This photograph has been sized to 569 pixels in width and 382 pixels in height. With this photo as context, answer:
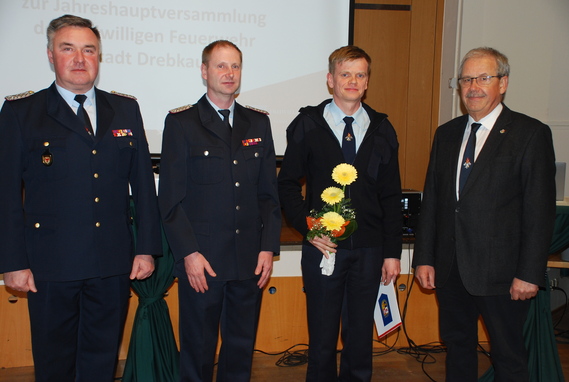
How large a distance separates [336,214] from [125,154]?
38.0 inches

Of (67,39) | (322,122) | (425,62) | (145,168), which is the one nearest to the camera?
(67,39)

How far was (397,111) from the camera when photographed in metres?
4.56

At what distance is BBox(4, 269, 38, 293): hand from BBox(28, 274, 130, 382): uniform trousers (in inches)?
1.6

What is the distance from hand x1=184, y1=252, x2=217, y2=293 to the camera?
7.63 feet

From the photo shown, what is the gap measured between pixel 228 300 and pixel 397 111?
269 cm

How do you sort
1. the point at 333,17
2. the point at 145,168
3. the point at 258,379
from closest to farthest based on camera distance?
1. the point at 145,168
2. the point at 258,379
3. the point at 333,17

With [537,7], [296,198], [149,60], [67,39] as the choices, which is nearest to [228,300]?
[296,198]

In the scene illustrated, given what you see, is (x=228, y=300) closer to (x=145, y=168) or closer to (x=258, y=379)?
(x=145, y=168)

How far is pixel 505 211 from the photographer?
7.67ft

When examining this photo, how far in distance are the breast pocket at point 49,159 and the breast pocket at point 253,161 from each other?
786 mm

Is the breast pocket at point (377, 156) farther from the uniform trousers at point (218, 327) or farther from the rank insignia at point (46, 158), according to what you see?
the rank insignia at point (46, 158)

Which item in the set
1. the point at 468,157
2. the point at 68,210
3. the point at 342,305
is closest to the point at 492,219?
the point at 468,157

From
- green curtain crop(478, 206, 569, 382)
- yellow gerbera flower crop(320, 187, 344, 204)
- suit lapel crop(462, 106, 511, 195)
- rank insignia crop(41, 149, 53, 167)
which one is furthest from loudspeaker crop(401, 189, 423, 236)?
rank insignia crop(41, 149, 53, 167)

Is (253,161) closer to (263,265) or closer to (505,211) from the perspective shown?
(263,265)
